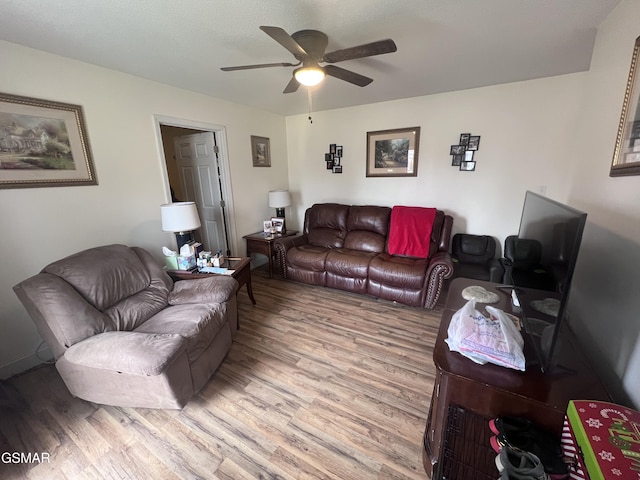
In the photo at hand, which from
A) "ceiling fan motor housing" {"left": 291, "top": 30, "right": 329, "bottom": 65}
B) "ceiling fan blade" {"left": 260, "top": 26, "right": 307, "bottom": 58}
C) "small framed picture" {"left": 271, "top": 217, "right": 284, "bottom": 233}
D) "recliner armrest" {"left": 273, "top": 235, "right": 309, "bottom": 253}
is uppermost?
"ceiling fan motor housing" {"left": 291, "top": 30, "right": 329, "bottom": 65}

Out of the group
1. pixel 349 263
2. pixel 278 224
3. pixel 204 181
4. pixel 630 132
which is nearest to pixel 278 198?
pixel 278 224

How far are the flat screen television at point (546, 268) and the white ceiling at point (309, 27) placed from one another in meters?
1.22

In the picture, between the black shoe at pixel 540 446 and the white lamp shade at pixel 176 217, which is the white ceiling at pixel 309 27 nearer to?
the white lamp shade at pixel 176 217

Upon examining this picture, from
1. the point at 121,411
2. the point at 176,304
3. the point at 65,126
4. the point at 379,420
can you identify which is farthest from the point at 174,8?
the point at 379,420

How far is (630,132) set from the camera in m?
1.29

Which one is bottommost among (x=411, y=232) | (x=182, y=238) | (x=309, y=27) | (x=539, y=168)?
(x=411, y=232)

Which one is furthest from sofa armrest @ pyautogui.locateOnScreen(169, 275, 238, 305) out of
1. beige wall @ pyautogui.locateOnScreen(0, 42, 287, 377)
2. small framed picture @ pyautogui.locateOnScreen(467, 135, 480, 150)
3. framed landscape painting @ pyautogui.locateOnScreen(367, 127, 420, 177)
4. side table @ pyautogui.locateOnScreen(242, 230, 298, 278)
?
small framed picture @ pyautogui.locateOnScreen(467, 135, 480, 150)

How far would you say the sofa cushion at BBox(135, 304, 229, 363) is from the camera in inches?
65.9

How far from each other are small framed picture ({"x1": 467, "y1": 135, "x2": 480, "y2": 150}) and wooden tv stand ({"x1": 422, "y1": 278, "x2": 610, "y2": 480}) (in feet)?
8.76

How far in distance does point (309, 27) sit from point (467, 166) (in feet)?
8.09

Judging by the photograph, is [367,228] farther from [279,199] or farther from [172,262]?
[172,262]

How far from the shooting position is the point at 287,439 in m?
1.47

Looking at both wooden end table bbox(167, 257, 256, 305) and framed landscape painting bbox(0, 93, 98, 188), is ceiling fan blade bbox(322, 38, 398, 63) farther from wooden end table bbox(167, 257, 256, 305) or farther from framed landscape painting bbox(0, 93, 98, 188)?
framed landscape painting bbox(0, 93, 98, 188)

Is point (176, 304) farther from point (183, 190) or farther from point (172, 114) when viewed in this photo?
point (183, 190)
